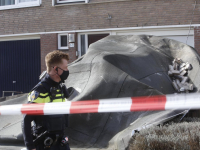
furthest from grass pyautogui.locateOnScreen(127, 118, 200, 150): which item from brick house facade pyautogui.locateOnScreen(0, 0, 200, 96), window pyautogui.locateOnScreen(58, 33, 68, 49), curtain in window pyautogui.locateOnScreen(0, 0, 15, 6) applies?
curtain in window pyautogui.locateOnScreen(0, 0, 15, 6)

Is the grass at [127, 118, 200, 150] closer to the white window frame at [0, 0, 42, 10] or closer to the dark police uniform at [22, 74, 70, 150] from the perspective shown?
the dark police uniform at [22, 74, 70, 150]

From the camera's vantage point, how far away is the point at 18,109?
366cm

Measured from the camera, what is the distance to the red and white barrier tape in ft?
9.63

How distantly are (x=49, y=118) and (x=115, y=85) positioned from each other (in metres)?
2.78

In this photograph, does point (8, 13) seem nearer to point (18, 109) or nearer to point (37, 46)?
point (37, 46)

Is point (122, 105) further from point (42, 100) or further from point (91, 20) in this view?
point (91, 20)

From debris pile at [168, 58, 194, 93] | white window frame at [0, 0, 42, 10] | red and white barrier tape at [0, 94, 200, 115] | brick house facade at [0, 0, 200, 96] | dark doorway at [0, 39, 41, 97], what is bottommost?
dark doorway at [0, 39, 41, 97]

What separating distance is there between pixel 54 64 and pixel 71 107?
506mm

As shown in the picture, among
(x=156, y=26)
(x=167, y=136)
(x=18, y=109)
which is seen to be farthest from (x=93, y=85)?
(x=156, y=26)

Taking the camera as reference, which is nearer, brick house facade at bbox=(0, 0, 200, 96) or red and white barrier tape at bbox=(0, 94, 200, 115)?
red and white barrier tape at bbox=(0, 94, 200, 115)

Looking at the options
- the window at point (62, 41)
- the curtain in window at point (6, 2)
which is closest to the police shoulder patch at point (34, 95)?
the window at point (62, 41)

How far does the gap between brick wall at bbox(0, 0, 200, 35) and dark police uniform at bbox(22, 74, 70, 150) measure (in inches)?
340

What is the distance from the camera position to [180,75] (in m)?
7.27

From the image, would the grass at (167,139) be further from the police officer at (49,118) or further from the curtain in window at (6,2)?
the curtain in window at (6,2)
